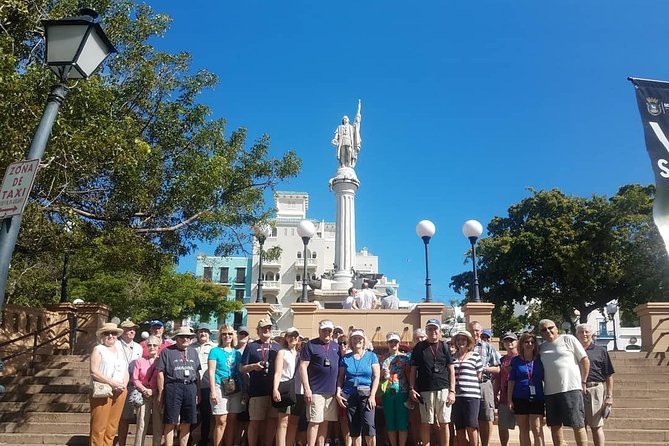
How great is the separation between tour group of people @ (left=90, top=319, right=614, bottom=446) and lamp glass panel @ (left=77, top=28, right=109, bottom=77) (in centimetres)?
358

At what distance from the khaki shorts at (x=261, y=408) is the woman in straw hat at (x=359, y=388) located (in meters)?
1.03

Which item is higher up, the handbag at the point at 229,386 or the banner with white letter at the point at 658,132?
the banner with white letter at the point at 658,132

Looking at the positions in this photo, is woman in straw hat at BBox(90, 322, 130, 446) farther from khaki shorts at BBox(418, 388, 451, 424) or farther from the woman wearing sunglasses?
khaki shorts at BBox(418, 388, 451, 424)

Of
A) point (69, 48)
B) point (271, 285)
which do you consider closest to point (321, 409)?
point (69, 48)

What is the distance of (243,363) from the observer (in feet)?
25.7

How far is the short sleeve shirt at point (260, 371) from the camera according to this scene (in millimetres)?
7719

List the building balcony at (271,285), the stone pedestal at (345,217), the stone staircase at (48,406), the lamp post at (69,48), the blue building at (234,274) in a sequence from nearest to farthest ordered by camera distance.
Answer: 1. the lamp post at (69,48)
2. the stone staircase at (48,406)
3. the stone pedestal at (345,217)
4. the building balcony at (271,285)
5. the blue building at (234,274)

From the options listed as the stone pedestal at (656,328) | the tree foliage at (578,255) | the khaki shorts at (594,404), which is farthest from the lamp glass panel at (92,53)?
Result: the tree foliage at (578,255)

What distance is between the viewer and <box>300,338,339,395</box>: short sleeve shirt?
7.38 m

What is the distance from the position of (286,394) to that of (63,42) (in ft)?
16.2

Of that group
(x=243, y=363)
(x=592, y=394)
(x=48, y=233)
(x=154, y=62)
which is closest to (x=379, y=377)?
(x=243, y=363)

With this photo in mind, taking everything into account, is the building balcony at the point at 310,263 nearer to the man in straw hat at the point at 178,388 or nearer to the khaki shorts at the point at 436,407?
the man in straw hat at the point at 178,388

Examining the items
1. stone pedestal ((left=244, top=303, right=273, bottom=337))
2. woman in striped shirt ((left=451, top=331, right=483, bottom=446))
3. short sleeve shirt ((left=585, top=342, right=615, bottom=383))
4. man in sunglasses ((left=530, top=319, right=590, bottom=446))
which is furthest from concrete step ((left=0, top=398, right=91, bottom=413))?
short sleeve shirt ((left=585, top=342, right=615, bottom=383))

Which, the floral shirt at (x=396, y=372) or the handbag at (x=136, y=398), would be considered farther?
the handbag at (x=136, y=398)
